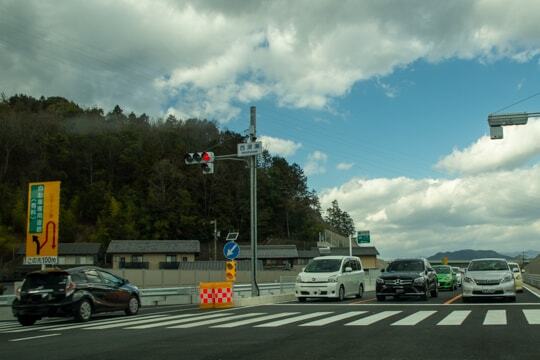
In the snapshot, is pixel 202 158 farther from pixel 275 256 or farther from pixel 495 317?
pixel 275 256

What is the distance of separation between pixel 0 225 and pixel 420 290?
304 ft

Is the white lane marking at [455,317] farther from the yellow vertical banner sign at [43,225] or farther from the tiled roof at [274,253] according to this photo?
the tiled roof at [274,253]

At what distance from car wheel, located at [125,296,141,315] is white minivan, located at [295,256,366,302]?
6.81m

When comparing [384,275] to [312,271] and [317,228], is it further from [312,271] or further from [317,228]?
[317,228]

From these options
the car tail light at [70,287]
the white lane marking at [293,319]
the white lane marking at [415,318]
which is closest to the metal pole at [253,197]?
the white lane marking at [293,319]

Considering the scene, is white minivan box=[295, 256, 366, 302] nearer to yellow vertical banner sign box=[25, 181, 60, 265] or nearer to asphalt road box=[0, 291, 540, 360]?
asphalt road box=[0, 291, 540, 360]

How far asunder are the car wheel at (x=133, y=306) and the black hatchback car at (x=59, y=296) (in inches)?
54.0

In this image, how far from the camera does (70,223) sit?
107 meters

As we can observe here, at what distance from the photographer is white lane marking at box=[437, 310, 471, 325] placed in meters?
13.1

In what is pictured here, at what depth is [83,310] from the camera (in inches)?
639

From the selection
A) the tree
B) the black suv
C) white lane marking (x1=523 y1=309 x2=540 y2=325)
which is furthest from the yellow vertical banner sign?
the tree

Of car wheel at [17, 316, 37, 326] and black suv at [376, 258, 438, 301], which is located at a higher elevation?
black suv at [376, 258, 438, 301]

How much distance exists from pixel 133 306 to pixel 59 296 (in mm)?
3264

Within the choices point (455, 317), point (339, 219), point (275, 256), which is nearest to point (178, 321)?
point (455, 317)
